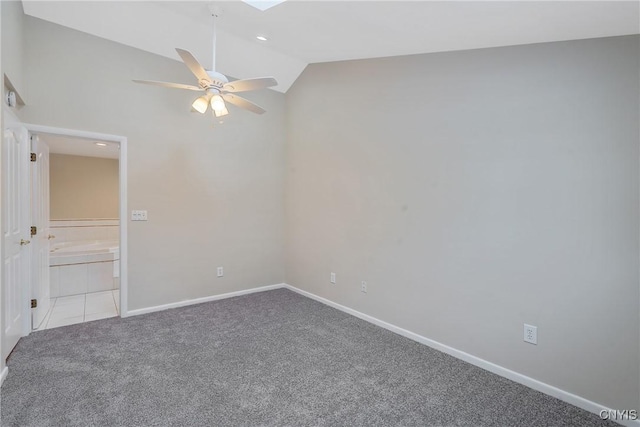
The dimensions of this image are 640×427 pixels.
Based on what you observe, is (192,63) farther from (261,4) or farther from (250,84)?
(261,4)

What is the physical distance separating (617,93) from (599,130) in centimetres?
23

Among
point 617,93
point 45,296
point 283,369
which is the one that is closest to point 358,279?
point 283,369

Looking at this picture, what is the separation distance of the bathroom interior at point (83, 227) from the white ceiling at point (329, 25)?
66.1 inches

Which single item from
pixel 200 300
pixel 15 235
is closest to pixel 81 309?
pixel 200 300

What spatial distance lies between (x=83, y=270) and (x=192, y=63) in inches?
156

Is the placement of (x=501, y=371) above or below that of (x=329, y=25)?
below

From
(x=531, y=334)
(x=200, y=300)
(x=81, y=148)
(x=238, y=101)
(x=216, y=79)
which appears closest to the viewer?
(x=531, y=334)

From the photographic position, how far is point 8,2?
93.9 inches

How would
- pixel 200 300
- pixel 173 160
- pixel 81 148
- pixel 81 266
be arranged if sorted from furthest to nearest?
pixel 81 148 < pixel 81 266 < pixel 200 300 < pixel 173 160

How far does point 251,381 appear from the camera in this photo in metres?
2.26

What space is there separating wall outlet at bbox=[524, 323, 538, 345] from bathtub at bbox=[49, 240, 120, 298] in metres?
4.89

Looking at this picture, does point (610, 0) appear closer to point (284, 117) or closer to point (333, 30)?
point (333, 30)

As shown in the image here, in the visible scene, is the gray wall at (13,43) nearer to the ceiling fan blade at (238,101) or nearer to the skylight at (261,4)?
the ceiling fan blade at (238,101)

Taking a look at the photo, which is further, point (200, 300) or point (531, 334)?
point (200, 300)
